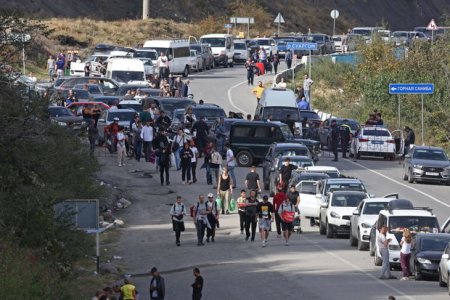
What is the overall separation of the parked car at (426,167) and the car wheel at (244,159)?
565 centimetres

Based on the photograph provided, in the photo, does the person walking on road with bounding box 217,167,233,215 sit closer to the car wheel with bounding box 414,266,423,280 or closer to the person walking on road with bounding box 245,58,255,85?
the car wheel with bounding box 414,266,423,280

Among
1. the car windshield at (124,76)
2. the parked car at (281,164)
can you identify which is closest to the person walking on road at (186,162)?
the parked car at (281,164)

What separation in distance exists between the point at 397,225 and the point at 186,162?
45.3ft

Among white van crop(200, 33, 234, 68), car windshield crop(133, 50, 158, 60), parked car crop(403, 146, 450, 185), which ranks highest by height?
white van crop(200, 33, 234, 68)

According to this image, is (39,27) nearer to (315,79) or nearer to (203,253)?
(203,253)

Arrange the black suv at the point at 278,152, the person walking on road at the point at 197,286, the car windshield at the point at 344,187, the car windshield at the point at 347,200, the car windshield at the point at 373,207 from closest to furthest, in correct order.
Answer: the person walking on road at the point at 197,286, the car windshield at the point at 373,207, the car windshield at the point at 347,200, the car windshield at the point at 344,187, the black suv at the point at 278,152

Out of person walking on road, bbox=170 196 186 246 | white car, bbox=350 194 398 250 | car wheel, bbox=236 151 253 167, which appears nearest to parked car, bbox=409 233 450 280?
white car, bbox=350 194 398 250

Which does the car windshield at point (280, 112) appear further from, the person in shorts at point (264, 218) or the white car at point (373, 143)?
the person in shorts at point (264, 218)

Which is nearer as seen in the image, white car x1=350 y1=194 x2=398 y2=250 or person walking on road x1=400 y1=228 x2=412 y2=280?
person walking on road x1=400 y1=228 x2=412 y2=280

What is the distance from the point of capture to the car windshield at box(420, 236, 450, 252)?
30.5m

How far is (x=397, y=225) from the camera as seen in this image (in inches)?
1271

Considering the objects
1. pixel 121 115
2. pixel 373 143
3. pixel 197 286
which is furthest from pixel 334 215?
pixel 373 143

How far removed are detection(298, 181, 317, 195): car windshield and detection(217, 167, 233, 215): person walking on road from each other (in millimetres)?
2106

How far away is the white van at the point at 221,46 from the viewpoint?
293ft
